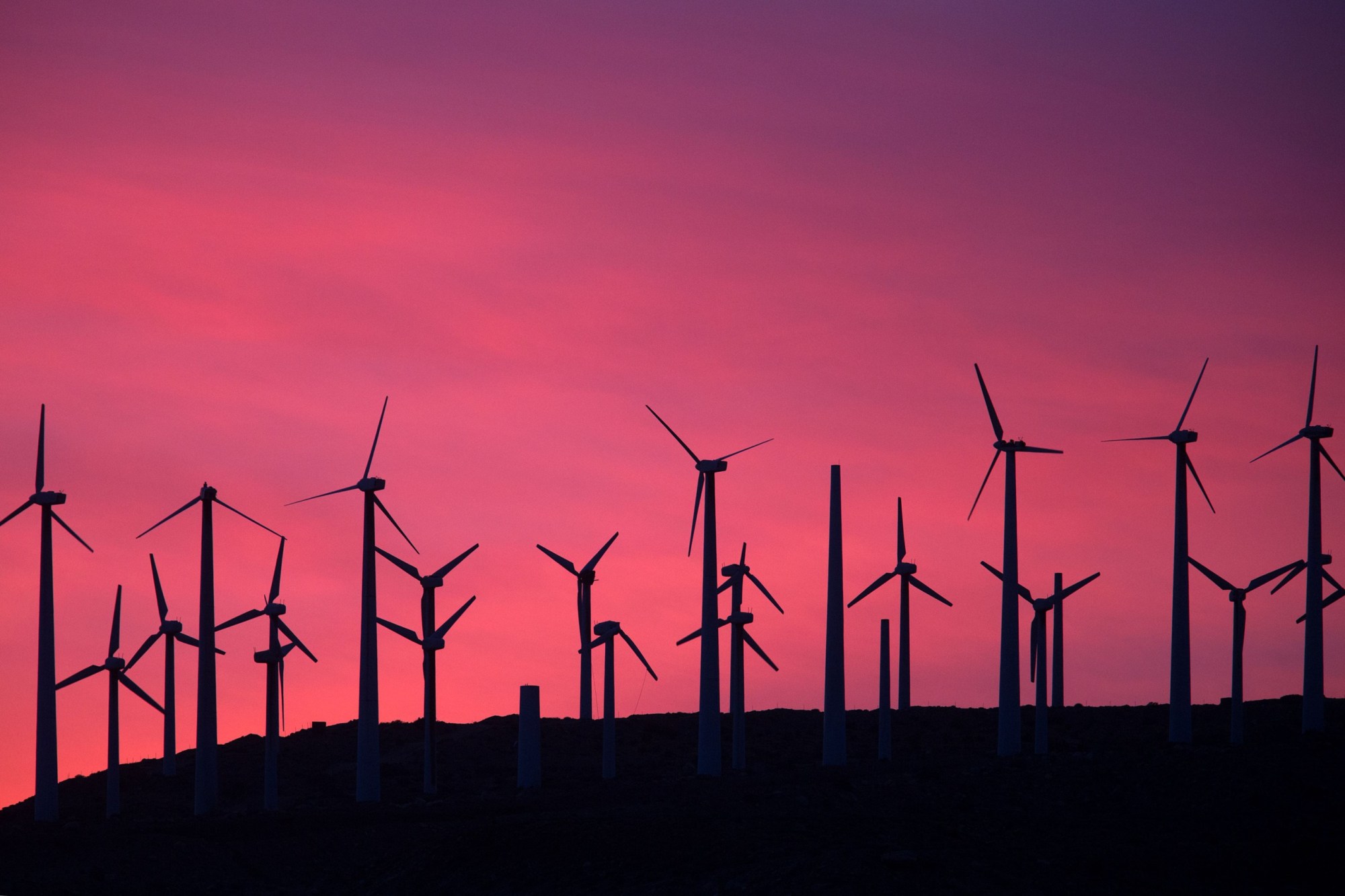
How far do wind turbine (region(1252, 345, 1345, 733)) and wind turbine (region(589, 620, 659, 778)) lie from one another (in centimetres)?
4653

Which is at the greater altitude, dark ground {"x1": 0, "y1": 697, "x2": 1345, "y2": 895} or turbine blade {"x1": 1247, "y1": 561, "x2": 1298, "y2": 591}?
turbine blade {"x1": 1247, "y1": 561, "x2": 1298, "y2": 591}

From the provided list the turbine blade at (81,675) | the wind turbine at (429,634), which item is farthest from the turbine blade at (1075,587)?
the turbine blade at (81,675)

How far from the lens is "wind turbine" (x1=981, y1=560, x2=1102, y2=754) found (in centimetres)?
12288

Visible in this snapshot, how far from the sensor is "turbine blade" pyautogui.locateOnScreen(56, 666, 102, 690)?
450ft

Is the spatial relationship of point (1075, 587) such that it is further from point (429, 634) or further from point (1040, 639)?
point (429, 634)

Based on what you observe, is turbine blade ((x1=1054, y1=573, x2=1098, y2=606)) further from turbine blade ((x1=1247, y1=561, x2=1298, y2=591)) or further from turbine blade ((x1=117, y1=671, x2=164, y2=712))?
turbine blade ((x1=117, y1=671, x2=164, y2=712))

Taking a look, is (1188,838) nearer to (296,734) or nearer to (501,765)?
(501,765)

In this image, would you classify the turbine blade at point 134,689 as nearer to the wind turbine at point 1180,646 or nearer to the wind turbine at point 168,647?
the wind turbine at point 168,647

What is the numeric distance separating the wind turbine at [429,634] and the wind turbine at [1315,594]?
5825cm

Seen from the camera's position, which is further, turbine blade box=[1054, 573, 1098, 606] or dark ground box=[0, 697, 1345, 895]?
turbine blade box=[1054, 573, 1098, 606]

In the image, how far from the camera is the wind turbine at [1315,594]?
127812mm

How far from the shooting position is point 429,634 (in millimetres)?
131375

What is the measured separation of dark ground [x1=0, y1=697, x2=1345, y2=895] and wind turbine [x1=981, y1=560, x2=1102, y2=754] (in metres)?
5.93

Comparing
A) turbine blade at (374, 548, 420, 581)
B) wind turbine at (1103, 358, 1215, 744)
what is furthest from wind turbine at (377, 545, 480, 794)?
wind turbine at (1103, 358, 1215, 744)
